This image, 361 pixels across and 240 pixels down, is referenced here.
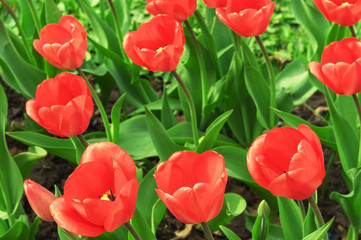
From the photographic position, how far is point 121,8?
97.7 inches

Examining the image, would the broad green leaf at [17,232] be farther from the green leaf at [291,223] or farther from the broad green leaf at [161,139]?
the green leaf at [291,223]

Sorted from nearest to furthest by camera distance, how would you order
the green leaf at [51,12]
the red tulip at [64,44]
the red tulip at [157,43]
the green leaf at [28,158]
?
the red tulip at [157,43]
the red tulip at [64,44]
the green leaf at [28,158]
the green leaf at [51,12]

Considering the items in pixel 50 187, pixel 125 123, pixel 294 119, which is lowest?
pixel 50 187

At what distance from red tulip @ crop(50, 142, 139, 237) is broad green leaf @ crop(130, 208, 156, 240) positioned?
21 centimetres

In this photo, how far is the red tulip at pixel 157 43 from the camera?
1384 millimetres

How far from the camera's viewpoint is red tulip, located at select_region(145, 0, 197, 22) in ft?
5.20

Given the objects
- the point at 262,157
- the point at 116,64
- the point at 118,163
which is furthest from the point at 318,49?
the point at 118,163

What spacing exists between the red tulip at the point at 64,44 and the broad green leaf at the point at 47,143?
35 centimetres

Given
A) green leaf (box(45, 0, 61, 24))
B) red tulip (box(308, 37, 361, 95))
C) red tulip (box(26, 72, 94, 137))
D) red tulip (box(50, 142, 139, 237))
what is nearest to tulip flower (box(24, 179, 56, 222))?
red tulip (box(50, 142, 139, 237))

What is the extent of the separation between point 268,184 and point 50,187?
1459 mm

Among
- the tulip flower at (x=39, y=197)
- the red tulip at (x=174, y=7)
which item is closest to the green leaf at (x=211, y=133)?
the red tulip at (x=174, y=7)

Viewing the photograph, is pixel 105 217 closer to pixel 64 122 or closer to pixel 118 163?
pixel 118 163

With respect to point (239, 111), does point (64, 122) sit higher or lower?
higher

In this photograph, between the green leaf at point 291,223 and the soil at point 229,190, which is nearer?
the green leaf at point 291,223
